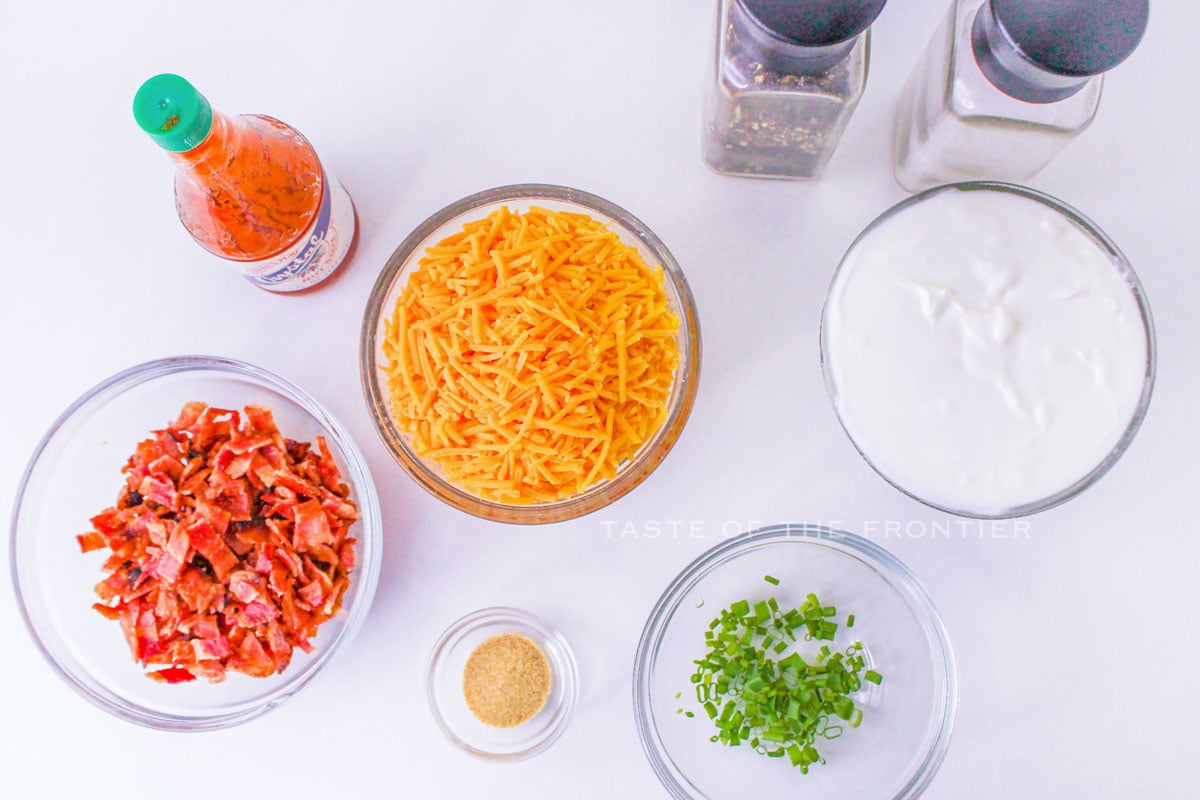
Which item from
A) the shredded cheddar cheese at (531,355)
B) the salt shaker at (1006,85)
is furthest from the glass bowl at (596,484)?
the salt shaker at (1006,85)

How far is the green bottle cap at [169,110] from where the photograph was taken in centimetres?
91

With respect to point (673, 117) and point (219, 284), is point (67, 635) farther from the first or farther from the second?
point (673, 117)

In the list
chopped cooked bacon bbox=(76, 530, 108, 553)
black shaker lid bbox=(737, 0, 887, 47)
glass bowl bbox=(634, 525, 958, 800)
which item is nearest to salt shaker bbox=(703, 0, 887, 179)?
black shaker lid bbox=(737, 0, 887, 47)

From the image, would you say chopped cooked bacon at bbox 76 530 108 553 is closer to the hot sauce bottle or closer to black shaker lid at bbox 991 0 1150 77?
the hot sauce bottle

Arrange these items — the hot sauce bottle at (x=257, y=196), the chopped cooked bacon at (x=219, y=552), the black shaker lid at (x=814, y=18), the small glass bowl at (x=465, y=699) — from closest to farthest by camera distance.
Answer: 1. the black shaker lid at (x=814, y=18)
2. the hot sauce bottle at (x=257, y=196)
3. the chopped cooked bacon at (x=219, y=552)
4. the small glass bowl at (x=465, y=699)

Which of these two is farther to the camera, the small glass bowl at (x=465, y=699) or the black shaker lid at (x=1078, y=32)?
the small glass bowl at (x=465, y=699)

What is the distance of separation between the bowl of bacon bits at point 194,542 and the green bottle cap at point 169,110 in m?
0.35

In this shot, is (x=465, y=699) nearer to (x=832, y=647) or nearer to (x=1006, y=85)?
(x=832, y=647)

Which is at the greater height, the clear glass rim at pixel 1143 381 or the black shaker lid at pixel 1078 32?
the black shaker lid at pixel 1078 32

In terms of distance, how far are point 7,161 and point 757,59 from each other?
46.4 inches

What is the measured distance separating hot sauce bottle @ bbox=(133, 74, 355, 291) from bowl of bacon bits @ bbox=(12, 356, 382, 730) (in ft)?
0.58

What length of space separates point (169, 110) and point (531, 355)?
1.57ft

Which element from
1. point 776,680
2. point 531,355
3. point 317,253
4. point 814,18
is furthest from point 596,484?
point 814,18

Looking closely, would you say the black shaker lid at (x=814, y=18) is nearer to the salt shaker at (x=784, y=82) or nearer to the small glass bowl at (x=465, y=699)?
the salt shaker at (x=784, y=82)
